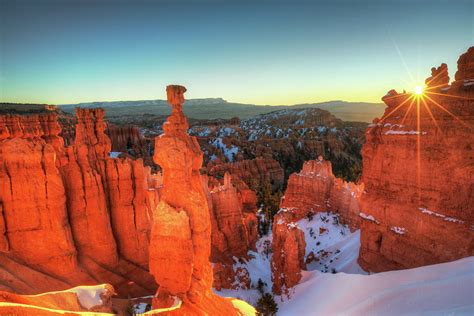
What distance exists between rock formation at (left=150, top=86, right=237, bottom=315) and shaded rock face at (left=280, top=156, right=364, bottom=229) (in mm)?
17268

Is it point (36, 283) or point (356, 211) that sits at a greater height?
point (36, 283)

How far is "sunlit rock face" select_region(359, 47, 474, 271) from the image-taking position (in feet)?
36.4

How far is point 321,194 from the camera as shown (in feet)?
91.1

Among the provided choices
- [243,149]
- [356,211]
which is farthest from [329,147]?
[356,211]

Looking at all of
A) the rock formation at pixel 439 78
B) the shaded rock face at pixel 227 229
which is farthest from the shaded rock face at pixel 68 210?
the rock formation at pixel 439 78

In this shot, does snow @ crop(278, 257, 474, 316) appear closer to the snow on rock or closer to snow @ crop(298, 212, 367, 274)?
snow @ crop(298, 212, 367, 274)

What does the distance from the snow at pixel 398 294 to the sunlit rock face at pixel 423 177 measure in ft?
5.02

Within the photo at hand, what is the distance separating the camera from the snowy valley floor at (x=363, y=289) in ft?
28.3

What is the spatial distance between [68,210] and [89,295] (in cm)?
391

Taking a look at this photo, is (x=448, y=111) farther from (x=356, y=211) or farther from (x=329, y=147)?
(x=329, y=147)

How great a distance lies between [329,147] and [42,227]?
7130 cm

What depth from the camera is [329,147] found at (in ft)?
248

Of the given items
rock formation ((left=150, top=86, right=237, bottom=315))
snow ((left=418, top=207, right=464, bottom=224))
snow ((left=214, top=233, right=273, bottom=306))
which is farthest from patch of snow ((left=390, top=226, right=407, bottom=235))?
rock formation ((left=150, top=86, right=237, bottom=315))

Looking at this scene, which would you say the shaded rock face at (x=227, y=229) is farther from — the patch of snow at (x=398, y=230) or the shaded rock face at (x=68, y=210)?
the patch of snow at (x=398, y=230)
